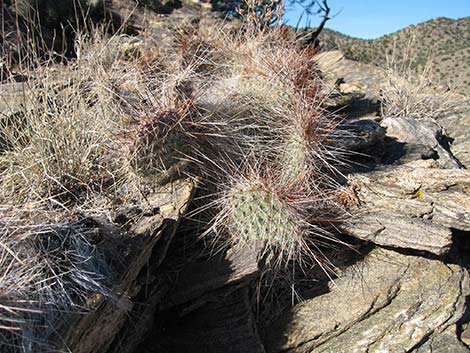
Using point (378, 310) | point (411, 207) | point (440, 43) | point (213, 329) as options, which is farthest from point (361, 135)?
point (440, 43)

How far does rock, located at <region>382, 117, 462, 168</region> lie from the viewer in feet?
15.4

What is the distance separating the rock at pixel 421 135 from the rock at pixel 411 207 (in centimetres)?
82

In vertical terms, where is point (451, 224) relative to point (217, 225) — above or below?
above

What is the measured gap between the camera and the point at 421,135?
489cm

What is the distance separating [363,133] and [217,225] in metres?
1.87

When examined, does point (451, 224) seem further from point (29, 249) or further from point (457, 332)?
point (29, 249)

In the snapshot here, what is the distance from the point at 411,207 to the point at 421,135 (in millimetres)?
1711

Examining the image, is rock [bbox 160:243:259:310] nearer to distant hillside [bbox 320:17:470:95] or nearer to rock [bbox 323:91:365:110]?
rock [bbox 323:91:365:110]

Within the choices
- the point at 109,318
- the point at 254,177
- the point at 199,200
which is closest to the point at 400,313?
the point at 254,177

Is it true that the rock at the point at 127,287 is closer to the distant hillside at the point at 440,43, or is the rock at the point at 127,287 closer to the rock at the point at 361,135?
the rock at the point at 361,135

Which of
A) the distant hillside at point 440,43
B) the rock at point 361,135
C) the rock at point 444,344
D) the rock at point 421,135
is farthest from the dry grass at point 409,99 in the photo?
the distant hillside at point 440,43

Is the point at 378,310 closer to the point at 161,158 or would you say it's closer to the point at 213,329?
the point at 213,329

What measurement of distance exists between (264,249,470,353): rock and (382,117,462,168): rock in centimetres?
163

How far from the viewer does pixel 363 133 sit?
4363 millimetres
